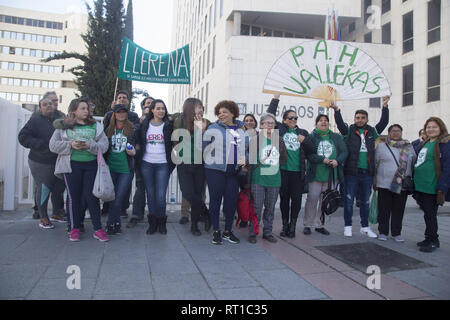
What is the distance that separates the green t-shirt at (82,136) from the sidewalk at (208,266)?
1130 mm

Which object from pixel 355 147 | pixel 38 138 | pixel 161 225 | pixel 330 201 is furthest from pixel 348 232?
pixel 38 138

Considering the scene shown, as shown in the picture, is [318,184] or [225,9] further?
[225,9]

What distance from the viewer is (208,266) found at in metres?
3.71

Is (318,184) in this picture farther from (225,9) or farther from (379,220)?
(225,9)

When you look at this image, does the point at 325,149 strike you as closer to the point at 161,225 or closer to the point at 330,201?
the point at 330,201

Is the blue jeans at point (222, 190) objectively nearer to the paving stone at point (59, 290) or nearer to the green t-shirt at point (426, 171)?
the paving stone at point (59, 290)

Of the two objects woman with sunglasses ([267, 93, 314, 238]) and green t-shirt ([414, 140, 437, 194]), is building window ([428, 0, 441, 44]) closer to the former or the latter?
green t-shirt ([414, 140, 437, 194])

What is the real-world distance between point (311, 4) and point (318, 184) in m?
19.9

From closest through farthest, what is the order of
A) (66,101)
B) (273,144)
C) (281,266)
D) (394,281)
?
(394,281) → (281,266) → (273,144) → (66,101)

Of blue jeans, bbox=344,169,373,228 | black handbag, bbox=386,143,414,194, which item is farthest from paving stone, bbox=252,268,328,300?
black handbag, bbox=386,143,414,194

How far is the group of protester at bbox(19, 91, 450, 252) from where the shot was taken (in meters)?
4.62

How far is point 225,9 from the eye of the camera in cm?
2338

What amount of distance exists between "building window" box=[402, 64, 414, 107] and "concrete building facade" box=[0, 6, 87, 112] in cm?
7406
